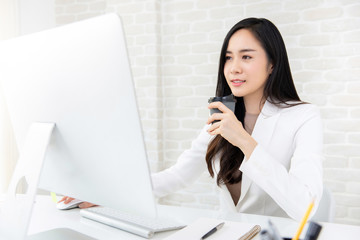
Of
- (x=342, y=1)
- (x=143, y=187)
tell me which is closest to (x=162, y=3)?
(x=342, y=1)

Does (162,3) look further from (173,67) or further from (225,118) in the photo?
(225,118)

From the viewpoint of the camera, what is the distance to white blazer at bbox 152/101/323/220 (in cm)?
112

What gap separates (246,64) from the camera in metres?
1.51

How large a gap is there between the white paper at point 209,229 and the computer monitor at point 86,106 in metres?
0.20

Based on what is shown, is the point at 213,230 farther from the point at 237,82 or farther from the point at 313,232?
the point at 237,82

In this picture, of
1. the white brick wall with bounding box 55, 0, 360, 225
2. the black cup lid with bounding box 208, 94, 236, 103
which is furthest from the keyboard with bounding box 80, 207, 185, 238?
the white brick wall with bounding box 55, 0, 360, 225

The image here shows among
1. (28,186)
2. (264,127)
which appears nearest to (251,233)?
(28,186)

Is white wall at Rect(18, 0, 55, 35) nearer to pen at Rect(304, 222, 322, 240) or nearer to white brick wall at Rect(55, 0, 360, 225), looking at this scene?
white brick wall at Rect(55, 0, 360, 225)

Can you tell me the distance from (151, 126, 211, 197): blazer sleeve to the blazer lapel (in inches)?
10.0

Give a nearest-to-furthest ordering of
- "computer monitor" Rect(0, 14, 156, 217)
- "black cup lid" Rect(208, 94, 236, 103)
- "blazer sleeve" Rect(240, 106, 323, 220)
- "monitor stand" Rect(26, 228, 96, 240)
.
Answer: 1. "computer monitor" Rect(0, 14, 156, 217)
2. "monitor stand" Rect(26, 228, 96, 240)
3. "blazer sleeve" Rect(240, 106, 323, 220)
4. "black cup lid" Rect(208, 94, 236, 103)

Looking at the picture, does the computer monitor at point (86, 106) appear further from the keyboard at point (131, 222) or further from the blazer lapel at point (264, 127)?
the blazer lapel at point (264, 127)

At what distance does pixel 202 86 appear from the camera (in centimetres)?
267

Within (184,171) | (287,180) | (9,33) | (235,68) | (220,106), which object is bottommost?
(184,171)

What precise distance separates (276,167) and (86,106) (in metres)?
0.66
